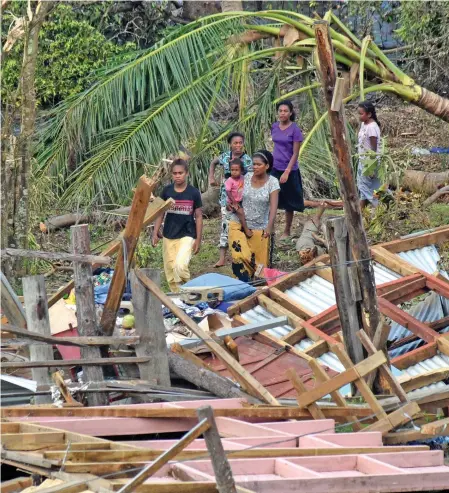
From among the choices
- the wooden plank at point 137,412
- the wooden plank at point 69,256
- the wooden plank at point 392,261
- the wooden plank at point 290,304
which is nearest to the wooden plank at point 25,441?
the wooden plank at point 137,412

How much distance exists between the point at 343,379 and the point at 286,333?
86.5 inches

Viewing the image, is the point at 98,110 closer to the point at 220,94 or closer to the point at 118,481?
the point at 220,94

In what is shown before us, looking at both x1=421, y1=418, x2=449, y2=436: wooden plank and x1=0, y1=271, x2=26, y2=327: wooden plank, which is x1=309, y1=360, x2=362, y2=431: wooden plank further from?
x1=0, y1=271, x2=26, y2=327: wooden plank

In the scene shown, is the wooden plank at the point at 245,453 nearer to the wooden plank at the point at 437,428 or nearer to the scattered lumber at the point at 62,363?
the wooden plank at the point at 437,428

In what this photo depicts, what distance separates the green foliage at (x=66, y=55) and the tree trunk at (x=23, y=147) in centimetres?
478

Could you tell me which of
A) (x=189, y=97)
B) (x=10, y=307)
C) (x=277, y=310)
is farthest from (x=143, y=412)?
(x=189, y=97)

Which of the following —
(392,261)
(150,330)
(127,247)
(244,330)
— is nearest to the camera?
(127,247)

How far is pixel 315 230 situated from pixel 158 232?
206 cm

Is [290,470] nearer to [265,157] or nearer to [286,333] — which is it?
[286,333]

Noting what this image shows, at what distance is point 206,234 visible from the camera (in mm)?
14297

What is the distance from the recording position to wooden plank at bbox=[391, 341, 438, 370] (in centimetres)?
834

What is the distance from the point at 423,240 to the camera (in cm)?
1029

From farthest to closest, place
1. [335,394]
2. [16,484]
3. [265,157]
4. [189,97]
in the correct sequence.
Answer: [189,97] → [265,157] → [335,394] → [16,484]

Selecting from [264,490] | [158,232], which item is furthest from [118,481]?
[158,232]
